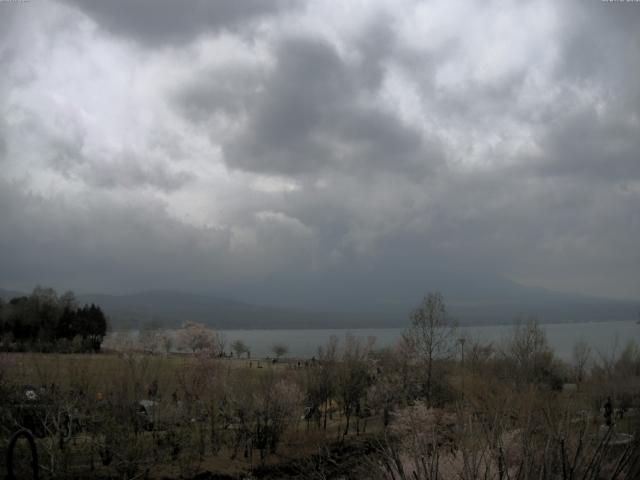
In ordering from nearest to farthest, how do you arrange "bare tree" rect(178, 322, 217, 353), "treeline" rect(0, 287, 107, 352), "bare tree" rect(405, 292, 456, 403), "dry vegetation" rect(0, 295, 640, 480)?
"dry vegetation" rect(0, 295, 640, 480) < "bare tree" rect(405, 292, 456, 403) < "bare tree" rect(178, 322, 217, 353) < "treeline" rect(0, 287, 107, 352)

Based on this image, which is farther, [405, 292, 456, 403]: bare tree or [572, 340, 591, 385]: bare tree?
[572, 340, 591, 385]: bare tree

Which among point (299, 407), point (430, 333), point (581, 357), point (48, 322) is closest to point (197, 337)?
point (299, 407)

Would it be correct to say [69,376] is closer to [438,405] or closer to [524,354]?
[438,405]

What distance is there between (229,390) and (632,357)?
52169 millimetres

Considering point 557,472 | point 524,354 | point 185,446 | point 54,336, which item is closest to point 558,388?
point 524,354

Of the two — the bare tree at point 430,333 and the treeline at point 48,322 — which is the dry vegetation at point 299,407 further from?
the treeline at point 48,322

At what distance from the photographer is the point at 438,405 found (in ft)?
183

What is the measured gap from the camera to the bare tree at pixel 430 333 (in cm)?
5950

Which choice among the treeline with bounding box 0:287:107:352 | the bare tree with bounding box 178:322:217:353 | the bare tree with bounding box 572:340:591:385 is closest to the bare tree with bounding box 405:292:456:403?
the bare tree with bounding box 572:340:591:385

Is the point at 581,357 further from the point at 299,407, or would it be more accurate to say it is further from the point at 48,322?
the point at 48,322

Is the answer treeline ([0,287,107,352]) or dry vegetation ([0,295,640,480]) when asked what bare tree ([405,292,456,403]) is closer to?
dry vegetation ([0,295,640,480])

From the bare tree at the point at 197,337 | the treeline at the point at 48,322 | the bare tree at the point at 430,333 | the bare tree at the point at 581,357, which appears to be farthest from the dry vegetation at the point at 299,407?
the treeline at the point at 48,322

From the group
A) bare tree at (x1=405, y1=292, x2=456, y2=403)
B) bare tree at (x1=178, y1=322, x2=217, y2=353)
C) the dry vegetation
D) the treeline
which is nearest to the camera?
the dry vegetation

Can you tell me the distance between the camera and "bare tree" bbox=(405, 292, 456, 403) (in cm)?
5950
